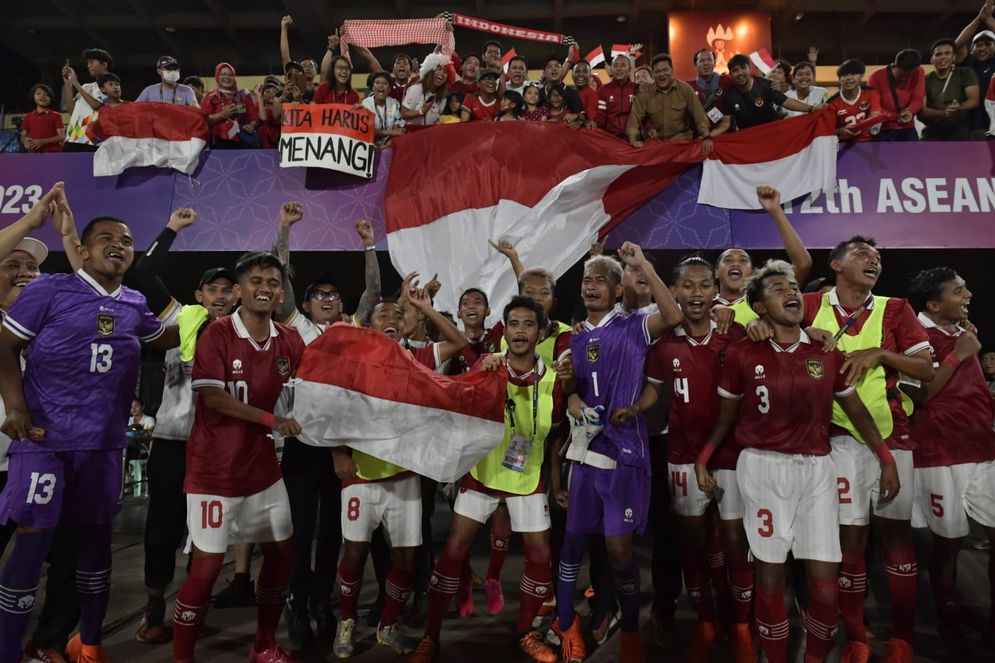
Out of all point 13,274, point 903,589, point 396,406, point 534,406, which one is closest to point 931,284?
point 903,589

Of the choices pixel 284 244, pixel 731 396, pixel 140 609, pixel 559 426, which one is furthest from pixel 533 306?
pixel 140 609

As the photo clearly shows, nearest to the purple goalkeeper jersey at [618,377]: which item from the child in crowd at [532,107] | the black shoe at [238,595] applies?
the black shoe at [238,595]

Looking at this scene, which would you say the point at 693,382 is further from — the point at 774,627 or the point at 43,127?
the point at 43,127

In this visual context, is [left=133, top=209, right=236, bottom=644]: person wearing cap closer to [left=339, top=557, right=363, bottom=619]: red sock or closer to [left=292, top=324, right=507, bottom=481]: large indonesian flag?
[left=292, top=324, right=507, bottom=481]: large indonesian flag

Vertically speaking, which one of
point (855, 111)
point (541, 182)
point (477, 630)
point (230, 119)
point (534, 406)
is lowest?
point (477, 630)

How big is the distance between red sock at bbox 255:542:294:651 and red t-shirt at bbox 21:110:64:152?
749 centimetres

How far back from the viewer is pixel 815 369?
139 inches

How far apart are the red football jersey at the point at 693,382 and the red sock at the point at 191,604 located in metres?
2.62

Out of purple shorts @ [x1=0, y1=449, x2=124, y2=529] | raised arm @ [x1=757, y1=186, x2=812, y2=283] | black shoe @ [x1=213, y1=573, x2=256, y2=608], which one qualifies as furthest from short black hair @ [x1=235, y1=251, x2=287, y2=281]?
raised arm @ [x1=757, y1=186, x2=812, y2=283]

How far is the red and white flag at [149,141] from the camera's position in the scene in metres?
7.94

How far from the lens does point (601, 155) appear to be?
7.32m

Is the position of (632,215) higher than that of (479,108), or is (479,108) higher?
(479,108)

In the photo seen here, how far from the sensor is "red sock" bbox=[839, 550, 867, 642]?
3.74 m

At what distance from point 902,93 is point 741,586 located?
6.62 metres
